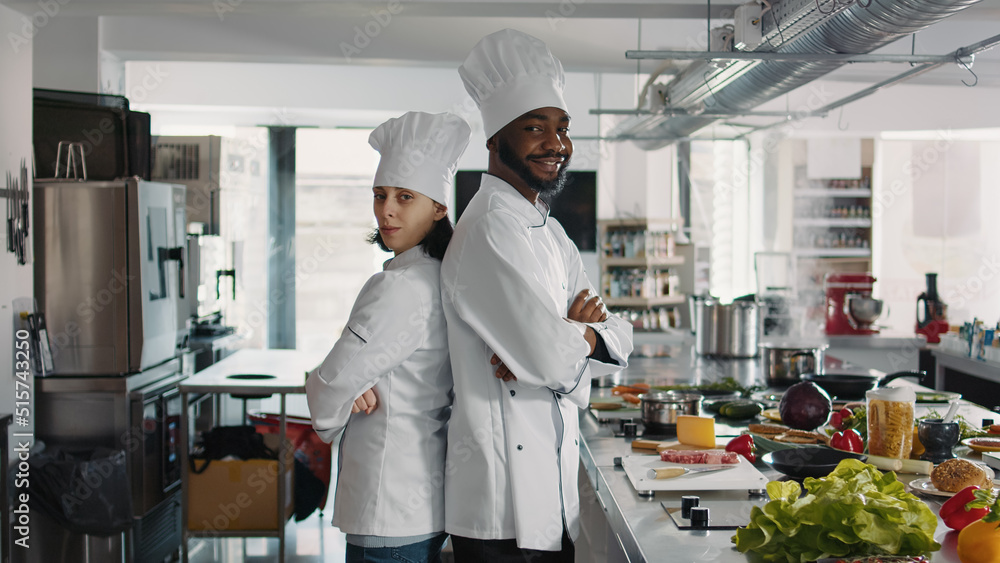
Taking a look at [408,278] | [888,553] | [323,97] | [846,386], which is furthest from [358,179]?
[888,553]

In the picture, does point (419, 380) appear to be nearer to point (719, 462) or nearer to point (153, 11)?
point (719, 462)

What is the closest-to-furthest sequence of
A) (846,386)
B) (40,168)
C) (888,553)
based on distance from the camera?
(888,553) < (846,386) < (40,168)

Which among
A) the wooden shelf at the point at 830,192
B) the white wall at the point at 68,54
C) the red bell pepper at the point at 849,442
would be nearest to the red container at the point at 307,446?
the white wall at the point at 68,54

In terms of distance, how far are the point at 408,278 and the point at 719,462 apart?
0.84m

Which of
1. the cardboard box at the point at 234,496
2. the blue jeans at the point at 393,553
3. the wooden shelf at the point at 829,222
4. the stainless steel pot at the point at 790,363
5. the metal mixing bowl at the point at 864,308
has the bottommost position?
the cardboard box at the point at 234,496

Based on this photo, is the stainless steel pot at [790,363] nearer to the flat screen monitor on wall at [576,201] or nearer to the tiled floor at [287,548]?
the tiled floor at [287,548]

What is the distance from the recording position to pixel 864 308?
5711 mm

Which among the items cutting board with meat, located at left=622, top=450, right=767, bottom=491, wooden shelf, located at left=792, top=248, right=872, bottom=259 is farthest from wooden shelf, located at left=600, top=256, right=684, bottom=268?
cutting board with meat, located at left=622, top=450, right=767, bottom=491

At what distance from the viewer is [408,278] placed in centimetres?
173

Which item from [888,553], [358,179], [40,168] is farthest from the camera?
[358,179]

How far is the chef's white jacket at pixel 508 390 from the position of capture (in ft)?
5.45

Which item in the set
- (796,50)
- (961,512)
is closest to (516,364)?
(961,512)

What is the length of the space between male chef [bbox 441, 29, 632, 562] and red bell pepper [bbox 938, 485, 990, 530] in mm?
680

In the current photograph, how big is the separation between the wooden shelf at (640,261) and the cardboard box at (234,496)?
3221 millimetres
